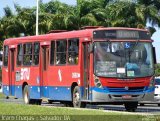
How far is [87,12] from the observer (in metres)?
55.1

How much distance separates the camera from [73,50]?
82.5 feet

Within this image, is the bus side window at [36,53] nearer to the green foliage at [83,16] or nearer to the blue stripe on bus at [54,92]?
the blue stripe on bus at [54,92]

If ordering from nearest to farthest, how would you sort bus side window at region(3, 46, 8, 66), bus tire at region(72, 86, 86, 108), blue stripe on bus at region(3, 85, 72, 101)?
bus tire at region(72, 86, 86, 108) → blue stripe on bus at region(3, 85, 72, 101) → bus side window at region(3, 46, 8, 66)

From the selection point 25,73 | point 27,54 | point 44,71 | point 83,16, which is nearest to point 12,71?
point 25,73

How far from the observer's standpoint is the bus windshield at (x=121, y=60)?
23.2 metres

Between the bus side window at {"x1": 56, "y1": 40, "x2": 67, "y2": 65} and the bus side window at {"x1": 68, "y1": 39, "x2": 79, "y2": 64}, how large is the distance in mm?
437

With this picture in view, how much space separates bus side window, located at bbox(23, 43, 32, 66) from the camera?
29.4m

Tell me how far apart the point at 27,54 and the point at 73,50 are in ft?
16.2

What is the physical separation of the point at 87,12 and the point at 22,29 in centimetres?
605

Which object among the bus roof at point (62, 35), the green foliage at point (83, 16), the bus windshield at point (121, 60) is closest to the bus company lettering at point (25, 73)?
the bus roof at point (62, 35)

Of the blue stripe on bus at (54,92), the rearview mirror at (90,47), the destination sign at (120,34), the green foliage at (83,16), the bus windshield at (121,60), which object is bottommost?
the blue stripe on bus at (54,92)

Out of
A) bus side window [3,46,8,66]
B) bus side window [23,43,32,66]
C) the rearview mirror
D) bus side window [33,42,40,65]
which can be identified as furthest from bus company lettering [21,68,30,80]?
the rearview mirror

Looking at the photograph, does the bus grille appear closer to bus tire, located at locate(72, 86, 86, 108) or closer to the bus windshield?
the bus windshield

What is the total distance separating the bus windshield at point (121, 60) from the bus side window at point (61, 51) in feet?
8.64
